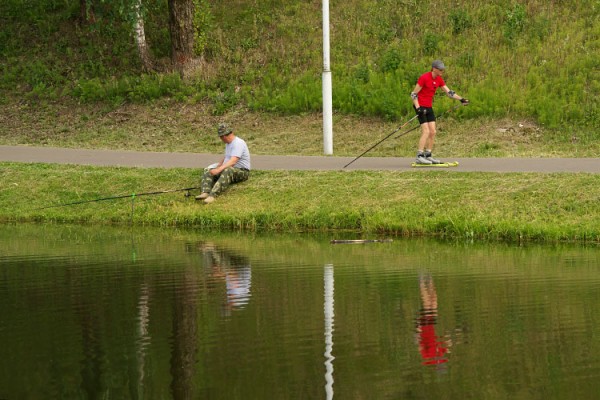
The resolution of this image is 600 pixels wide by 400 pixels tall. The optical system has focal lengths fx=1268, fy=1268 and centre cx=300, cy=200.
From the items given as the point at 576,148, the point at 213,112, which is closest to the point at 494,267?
the point at 576,148

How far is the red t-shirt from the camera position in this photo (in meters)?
21.7

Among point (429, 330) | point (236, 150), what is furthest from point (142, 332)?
point (236, 150)

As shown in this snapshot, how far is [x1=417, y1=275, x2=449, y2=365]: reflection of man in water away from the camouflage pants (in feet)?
25.2

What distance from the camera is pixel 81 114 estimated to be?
3200 cm

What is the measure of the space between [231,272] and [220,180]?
6312mm

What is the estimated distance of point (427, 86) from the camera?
71.3ft

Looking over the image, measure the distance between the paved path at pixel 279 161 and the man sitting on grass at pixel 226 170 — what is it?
1660 mm

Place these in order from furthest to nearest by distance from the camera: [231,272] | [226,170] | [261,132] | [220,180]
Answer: [261,132] < [226,170] < [220,180] < [231,272]

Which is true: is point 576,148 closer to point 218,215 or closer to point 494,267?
point 218,215

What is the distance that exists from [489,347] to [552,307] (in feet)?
5.89

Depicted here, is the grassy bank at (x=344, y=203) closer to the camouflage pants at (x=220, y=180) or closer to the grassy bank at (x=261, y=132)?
the camouflage pants at (x=220, y=180)

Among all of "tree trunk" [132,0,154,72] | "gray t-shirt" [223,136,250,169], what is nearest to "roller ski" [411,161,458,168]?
"gray t-shirt" [223,136,250,169]

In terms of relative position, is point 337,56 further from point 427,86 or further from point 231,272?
point 231,272

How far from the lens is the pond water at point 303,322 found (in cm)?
888
